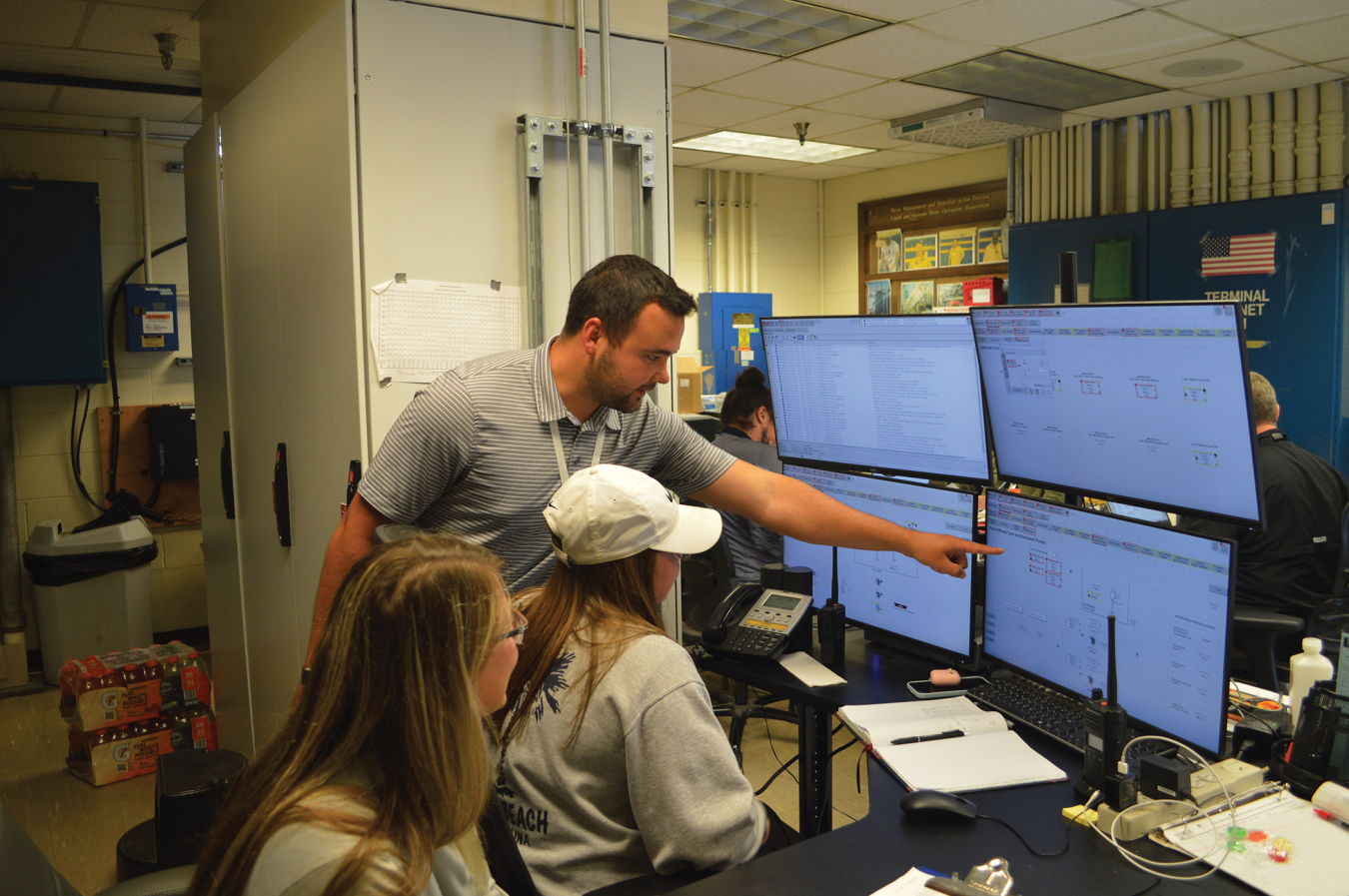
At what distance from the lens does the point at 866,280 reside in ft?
23.4

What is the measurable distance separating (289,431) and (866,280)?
536 cm

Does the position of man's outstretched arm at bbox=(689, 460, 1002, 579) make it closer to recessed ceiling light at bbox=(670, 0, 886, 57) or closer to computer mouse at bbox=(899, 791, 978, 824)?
computer mouse at bbox=(899, 791, 978, 824)

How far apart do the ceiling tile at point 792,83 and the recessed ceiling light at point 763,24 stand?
279 mm

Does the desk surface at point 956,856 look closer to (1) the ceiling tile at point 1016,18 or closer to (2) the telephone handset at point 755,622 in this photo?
(2) the telephone handset at point 755,622

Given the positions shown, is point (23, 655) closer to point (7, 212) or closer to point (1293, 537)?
point (7, 212)

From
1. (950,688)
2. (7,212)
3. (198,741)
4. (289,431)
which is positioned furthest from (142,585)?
(950,688)

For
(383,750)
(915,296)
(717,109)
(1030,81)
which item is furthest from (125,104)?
(915,296)

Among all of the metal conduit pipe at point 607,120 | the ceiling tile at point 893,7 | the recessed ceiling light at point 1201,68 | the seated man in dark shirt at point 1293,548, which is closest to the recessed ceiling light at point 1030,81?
the recessed ceiling light at point 1201,68

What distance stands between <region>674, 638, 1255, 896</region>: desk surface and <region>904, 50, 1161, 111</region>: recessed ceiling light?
11.7 feet

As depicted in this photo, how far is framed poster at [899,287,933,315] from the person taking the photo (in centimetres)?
667

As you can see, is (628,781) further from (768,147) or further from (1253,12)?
(768,147)

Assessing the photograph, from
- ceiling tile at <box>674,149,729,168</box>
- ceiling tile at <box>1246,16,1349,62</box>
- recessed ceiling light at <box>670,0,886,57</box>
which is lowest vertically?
ceiling tile at <box>1246,16,1349,62</box>

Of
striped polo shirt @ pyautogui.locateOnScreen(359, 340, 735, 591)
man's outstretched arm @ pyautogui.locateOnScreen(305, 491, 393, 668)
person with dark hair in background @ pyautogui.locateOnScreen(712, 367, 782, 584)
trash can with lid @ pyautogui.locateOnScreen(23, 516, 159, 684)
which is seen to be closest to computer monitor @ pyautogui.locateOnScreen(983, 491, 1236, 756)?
striped polo shirt @ pyautogui.locateOnScreen(359, 340, 735, 591)

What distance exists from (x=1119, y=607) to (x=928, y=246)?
17.6 ft
